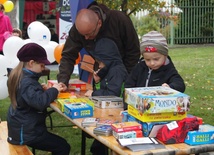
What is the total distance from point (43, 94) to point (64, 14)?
797 cm

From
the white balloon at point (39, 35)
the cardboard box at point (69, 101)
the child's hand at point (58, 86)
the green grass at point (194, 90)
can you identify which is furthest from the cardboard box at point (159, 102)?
the white balloon at point (39, 35)

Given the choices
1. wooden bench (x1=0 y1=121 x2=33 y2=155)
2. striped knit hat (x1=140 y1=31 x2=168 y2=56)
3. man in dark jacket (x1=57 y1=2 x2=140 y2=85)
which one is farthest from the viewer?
man in dark jacket (x1=57 y1=2 x2=140 y2=85)

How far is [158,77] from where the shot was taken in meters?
3.25

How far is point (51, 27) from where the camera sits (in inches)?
687

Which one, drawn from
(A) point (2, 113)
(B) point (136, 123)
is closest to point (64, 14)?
(A) point (2, 113)

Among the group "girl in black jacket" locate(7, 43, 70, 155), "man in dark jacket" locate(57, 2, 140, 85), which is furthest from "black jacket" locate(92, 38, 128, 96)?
"girl in black jacket" locate(7, 43, 70, 155)

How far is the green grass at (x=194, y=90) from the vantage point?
6.17 meters

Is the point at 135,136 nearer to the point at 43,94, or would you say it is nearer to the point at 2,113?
the point at 43,94

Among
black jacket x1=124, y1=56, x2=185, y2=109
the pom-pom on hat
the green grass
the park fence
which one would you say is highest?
the pom-pom on hat

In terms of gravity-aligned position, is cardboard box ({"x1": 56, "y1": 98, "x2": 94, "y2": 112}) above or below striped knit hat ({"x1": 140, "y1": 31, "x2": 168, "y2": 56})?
below

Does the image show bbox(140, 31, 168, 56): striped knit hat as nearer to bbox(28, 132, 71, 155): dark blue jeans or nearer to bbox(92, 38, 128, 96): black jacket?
bbox(92, 38, 128, 96): black jacket

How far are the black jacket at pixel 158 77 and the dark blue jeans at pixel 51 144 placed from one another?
3.06ft

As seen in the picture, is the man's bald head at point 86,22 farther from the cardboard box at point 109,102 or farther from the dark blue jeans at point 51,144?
the dark blue jeans at point 51,144

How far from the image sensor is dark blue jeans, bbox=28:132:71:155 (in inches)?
152
